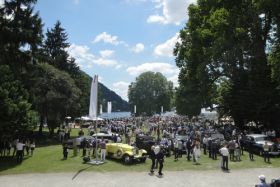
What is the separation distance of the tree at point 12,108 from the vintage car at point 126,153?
22.6ft

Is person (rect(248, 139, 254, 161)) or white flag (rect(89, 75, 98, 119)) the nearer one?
white flag (rect(89, 75, 98, 119))

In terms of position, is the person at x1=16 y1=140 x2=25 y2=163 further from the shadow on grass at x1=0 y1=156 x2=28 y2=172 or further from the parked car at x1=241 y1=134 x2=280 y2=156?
the parked car at x1=241 y1=134 x2=280 y2=156

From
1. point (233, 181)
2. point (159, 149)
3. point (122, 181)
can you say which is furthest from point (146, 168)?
point (233, 181)

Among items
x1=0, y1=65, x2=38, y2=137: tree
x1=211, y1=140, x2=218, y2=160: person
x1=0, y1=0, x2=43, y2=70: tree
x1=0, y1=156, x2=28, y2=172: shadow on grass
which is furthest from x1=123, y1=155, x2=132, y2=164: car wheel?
x1=0, y1=0, x2=43, y2=70: tree

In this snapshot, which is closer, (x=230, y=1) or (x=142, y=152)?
(x=142, y=152)

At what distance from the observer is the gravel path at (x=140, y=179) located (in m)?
21.9

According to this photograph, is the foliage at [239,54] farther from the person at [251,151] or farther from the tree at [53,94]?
the tree at [53,94]

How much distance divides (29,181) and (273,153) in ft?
61.9

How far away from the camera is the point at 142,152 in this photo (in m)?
28.7

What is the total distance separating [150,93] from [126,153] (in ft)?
356

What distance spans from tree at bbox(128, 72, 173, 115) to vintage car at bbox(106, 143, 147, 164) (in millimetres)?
106519

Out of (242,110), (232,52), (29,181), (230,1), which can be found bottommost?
(29,181)

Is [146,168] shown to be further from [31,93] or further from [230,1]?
[230,1]

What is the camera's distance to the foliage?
142 feet
